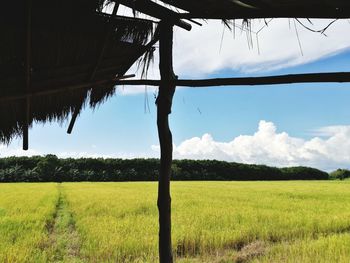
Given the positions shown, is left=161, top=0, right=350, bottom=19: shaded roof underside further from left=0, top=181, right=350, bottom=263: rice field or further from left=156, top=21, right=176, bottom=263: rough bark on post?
left=0, top=181, right=350, bottom=263: rice field

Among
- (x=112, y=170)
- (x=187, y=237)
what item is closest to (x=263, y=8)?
(x=187, y=237)

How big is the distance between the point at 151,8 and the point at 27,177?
37916mm

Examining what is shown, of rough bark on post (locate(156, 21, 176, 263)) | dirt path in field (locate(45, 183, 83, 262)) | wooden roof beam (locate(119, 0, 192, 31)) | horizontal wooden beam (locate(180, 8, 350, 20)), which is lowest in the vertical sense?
dirt path in field (locate(45, 183, 83, 262))

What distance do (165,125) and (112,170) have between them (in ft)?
129

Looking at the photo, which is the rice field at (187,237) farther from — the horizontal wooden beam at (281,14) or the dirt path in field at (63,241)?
the horizontal wooden beam at (281,14)

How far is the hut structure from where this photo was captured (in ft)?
10.6

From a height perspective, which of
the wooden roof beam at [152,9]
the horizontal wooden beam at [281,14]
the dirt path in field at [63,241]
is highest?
the wooden roof beam at [152,9]

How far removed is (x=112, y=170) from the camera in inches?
1660

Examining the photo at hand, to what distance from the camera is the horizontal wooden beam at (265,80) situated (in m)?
2.87

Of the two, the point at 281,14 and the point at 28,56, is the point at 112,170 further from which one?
the point at 281,14

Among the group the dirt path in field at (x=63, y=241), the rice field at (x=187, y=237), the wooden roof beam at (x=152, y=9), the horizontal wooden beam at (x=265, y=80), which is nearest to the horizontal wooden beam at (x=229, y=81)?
the horizontal wooden beam at (x=265, y=80)

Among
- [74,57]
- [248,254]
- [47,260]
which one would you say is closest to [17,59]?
[74,57]

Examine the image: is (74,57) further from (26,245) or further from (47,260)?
(26,245)

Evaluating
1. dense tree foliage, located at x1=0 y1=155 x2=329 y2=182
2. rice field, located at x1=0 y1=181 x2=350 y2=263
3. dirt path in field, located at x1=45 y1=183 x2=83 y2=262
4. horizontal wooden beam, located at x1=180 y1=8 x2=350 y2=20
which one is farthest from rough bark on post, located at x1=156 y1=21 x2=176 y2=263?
dense tree foliage, located at x1=0 y1=155 x2=329 y2=182
